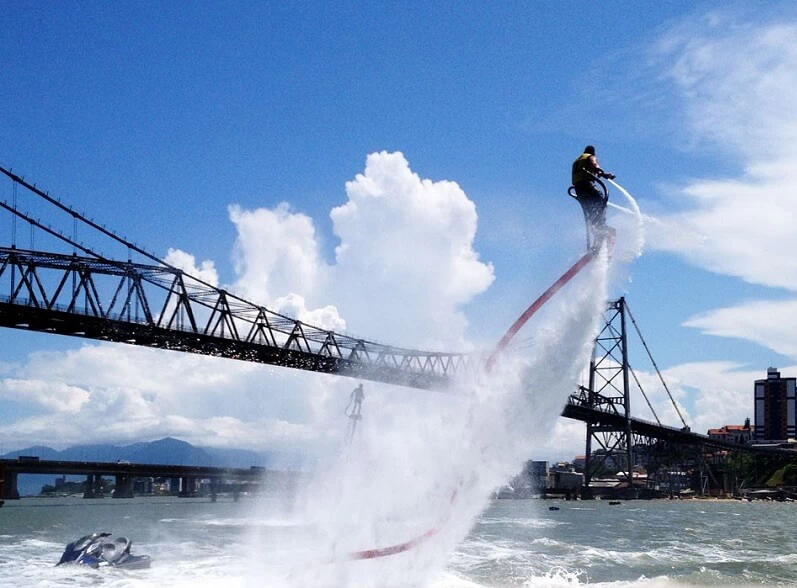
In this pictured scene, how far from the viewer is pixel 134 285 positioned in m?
72.0

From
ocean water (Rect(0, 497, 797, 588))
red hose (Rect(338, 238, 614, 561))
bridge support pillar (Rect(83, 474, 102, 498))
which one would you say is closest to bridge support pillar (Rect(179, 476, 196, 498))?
bridge support pillar (Rect(83, 474, 102, 498))

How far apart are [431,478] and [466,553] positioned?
18.4 meters

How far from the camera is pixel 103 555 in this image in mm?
35875

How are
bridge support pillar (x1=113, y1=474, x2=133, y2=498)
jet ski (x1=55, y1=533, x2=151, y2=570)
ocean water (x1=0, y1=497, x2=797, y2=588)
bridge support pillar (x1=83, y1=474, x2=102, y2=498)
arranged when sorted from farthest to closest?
1. bridge support pillar (x1=113, y1=474, x2=133, y2=498)
2. bridge support pillar (x1=83, y1=474, x2=102, y2=498)
3. jet ski (x1=55, y1=533, x2=151, y2=570)
4. ocean water (x1=0, y1=497, x2=797, y2=588)

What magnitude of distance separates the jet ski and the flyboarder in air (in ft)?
74.0

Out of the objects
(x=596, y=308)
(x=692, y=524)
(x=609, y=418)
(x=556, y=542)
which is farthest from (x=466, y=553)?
(x=609, y=418)

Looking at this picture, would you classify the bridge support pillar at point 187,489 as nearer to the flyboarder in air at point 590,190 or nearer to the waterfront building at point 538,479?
the waterfront building at point 538,479

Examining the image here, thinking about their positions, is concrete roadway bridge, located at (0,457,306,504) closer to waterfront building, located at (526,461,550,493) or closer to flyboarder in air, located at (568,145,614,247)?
waterfront building, located at (526,461,550,493)

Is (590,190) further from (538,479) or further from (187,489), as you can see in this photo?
(538,479)

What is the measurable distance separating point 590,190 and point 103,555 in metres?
24.3

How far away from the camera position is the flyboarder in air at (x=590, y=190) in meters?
22.2

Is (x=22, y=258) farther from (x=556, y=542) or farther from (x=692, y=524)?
(x=692, y=524)

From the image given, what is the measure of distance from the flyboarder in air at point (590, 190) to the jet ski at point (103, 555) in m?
22.6

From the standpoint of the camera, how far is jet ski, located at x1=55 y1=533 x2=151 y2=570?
35.4 metres
